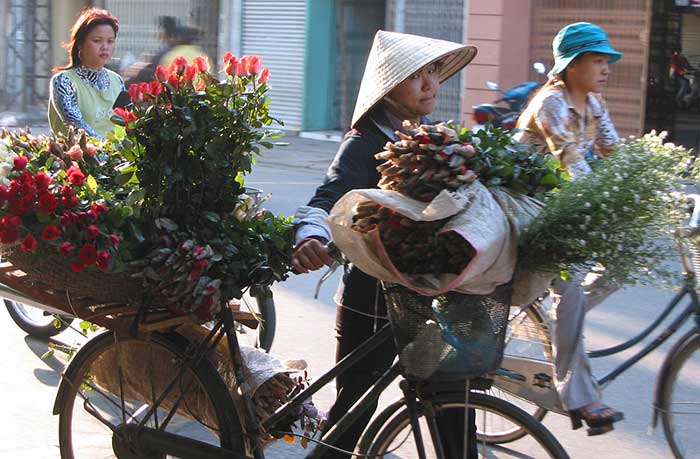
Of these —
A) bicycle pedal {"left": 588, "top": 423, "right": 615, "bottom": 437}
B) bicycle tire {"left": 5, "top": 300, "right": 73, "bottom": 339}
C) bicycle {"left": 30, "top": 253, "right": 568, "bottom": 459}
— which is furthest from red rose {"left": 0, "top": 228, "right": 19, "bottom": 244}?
bicycle tire {"left": 5, "top": 300, "right": 73, "bottom": 339}

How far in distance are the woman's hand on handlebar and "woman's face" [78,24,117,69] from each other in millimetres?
3100

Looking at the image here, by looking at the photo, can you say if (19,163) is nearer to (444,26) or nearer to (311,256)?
(311,256)

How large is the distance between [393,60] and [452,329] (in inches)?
36.4

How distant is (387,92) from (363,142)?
0.64ft

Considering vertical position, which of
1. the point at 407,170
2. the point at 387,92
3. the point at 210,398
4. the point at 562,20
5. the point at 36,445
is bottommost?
the point at 36,445

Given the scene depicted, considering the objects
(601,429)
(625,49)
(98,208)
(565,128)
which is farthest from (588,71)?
(625,49)

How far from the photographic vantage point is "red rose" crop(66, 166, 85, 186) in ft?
10.3

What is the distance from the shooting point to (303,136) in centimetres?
1642

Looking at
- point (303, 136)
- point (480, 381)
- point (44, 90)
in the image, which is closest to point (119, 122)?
point (480, 381)

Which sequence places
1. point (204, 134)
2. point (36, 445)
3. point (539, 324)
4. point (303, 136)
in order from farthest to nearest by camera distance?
point (303, 136)
point (36, 445)
point (539, 324)
point (204, 134)

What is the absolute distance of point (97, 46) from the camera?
5.66 metres

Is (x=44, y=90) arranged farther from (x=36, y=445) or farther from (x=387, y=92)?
(x=387, y=92)

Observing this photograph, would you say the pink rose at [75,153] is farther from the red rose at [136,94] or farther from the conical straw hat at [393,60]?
the conical straw hat at [393,60]

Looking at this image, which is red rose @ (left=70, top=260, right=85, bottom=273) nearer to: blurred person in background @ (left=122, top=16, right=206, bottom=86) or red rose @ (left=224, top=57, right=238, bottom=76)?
red rose @ (left=224, top=57, right=238, bottom=76)
